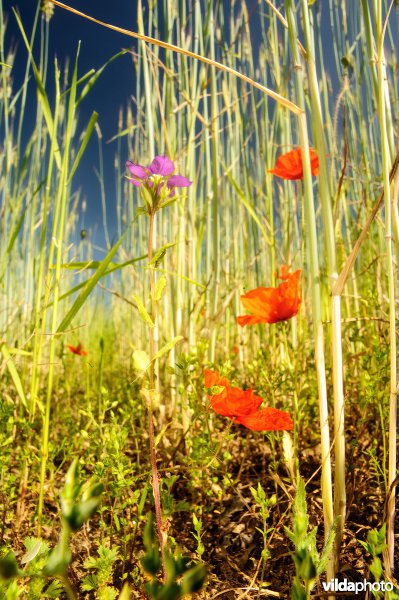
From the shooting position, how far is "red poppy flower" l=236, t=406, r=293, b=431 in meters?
0.61

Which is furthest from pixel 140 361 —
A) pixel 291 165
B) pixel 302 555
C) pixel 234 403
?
pixel 291 165

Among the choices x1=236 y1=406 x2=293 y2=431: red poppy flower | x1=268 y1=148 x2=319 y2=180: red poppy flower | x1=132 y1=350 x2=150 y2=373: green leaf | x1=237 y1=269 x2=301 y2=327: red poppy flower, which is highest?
x1=268 y1=148 x2=319 y2=180: red poppy flower

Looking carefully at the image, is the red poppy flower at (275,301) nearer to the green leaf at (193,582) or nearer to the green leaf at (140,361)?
the green leaf at (140,361)

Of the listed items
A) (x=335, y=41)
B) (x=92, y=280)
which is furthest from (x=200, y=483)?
(x=335, y=41)

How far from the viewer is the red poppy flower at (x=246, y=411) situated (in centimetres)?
62

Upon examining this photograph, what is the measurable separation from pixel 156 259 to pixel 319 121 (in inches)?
10.2

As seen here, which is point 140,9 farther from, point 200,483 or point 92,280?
point 200,483

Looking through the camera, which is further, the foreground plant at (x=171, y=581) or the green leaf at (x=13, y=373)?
the green leaf at (x=13, y=373)

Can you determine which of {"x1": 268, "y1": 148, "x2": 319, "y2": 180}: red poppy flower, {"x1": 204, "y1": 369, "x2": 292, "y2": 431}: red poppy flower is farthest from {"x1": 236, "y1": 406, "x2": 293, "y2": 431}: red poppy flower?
{"x1": 268, "y1": 148, "x2": 319, "y2": 180}: red poppy flower

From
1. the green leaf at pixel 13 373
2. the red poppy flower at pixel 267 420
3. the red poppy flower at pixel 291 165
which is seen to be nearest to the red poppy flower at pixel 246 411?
the red poppy flower at pixel 267 420

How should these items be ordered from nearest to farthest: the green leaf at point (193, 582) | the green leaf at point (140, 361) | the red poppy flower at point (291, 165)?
the green leaf at point (193, 582), the green leaf at point (140, 361), the red poppy flower at point (291, 165)

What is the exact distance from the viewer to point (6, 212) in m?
1.36

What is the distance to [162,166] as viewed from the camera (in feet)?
1.85

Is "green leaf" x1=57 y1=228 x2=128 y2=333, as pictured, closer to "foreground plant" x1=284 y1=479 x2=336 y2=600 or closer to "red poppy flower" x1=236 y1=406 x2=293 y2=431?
"red poppy flower" x1=236 y1=406 x2=293 y2=431
